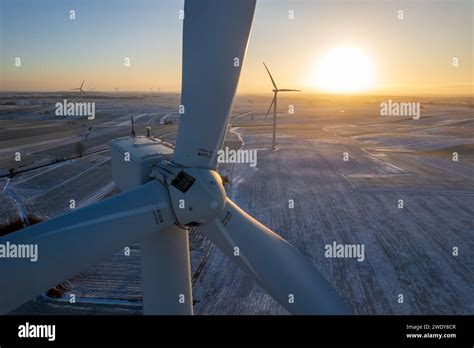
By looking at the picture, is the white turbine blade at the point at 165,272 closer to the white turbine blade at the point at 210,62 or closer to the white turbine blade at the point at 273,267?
the white turbine blade at the point at 273,267

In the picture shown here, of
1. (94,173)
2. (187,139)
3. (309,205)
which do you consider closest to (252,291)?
(187,139)

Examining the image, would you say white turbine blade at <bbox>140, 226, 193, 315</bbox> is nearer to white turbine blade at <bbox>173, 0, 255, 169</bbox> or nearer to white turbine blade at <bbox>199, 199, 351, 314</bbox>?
white turbine blade at <bbox>199, 199, 351, 314</bbox>

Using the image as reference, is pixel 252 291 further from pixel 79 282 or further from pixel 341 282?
pixel 79 282

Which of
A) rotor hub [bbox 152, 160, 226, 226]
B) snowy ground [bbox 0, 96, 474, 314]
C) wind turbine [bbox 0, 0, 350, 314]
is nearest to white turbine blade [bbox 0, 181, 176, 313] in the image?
wind turbine [bbox 0, 0, 350, 314]

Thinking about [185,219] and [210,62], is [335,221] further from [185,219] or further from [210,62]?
[210,62]

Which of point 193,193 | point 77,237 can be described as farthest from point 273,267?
point 77,237

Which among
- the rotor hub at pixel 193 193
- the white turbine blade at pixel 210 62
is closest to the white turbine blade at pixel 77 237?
the rotor hub at pixel 193 193
